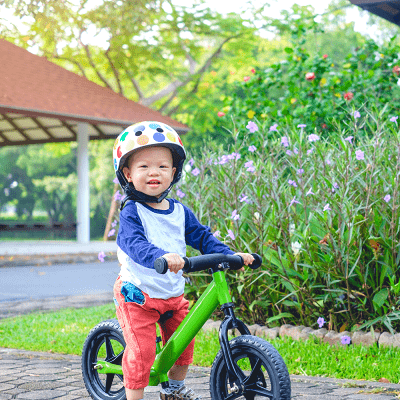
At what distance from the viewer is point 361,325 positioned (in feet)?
15.0

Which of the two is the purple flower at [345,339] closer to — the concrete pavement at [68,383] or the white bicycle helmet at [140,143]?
the concrete pavement at [68,383]

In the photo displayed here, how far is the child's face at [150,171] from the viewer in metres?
2.93

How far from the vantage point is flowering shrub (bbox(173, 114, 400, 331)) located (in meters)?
4.57

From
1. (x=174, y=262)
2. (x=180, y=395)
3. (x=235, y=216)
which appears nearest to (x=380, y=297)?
(x=235, y=216)

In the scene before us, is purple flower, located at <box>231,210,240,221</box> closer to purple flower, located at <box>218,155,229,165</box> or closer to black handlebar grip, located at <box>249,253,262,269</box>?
purple flower, located at <box>218,155,229,165</box>

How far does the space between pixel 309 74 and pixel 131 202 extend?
6.68 metres

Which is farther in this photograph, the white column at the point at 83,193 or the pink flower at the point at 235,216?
the white column at the point at 83,193

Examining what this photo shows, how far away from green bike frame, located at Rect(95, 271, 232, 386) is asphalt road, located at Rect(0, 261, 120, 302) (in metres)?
5.00

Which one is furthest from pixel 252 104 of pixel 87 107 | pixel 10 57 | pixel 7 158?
pixel 7 158

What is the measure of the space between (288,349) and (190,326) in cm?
187

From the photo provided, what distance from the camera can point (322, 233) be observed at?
4891 mm

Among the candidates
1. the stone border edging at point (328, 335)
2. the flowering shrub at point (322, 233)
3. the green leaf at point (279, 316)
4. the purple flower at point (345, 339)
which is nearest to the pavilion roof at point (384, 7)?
the flowering shrub at point (322, 233)

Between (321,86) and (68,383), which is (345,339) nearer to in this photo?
(68,383)

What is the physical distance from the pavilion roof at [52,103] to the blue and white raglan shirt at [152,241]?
13556 mm
